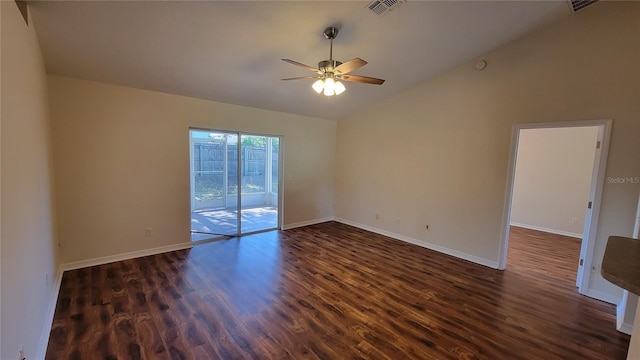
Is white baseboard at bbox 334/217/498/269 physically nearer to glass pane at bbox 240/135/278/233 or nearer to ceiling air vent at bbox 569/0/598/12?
glass pane at bbox 240/135/278/233

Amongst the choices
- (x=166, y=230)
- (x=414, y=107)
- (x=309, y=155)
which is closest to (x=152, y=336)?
(x=166, y=230)

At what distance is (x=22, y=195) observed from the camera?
174 cm

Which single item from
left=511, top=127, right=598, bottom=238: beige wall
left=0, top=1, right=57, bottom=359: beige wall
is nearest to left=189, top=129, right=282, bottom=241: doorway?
left=0, top=1, right=57, bottom=359: beige wall

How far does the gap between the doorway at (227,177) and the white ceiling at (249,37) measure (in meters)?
1.05

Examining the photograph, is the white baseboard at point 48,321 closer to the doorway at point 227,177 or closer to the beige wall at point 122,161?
the beige wall at point 122,161

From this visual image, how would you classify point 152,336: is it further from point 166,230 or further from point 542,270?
point 542,270

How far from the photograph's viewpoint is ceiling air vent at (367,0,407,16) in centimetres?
253

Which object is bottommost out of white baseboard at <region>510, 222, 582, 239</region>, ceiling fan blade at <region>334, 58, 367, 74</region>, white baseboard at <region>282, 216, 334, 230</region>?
white baseboard at <region>282, 216, 334, 230</region>

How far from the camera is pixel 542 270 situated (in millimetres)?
3756

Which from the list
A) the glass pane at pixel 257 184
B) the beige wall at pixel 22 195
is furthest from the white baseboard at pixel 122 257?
the glass pane at pixel 257 184

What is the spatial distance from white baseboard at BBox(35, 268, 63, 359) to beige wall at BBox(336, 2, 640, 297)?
4827 millimetres

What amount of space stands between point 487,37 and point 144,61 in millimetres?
4247

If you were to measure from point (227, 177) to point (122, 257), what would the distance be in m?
2.04

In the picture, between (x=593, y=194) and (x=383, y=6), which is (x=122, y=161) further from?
(x=593, y=194)
